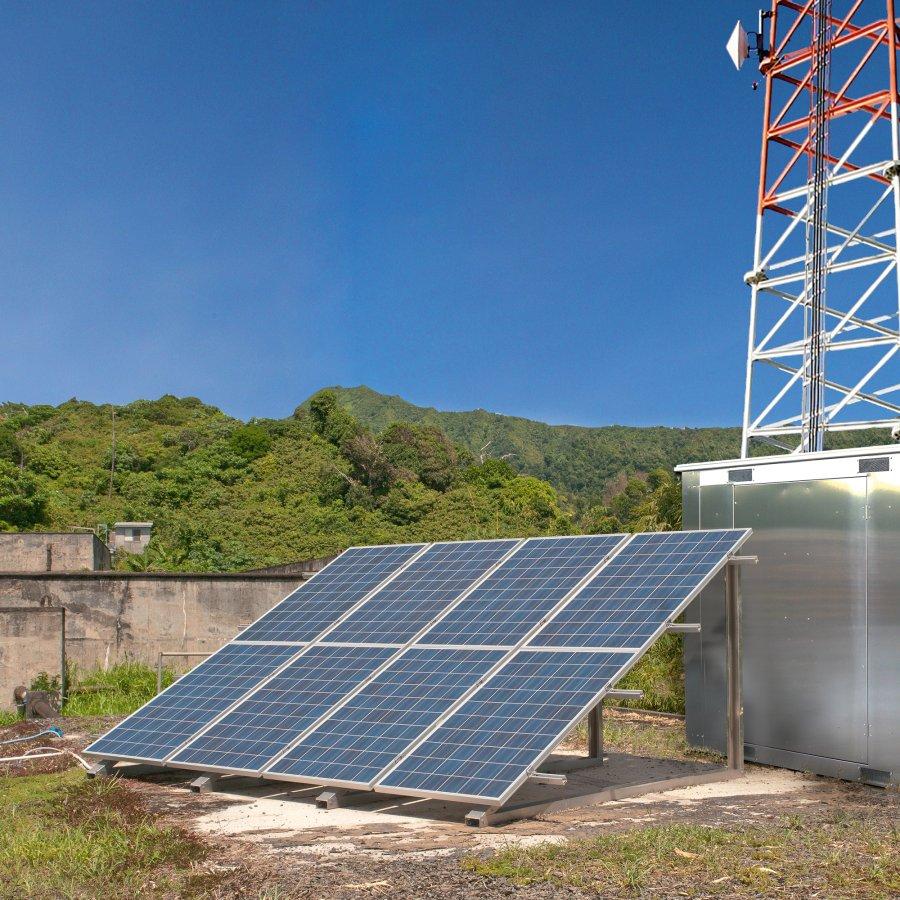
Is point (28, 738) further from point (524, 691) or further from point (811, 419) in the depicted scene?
point (811, 419)

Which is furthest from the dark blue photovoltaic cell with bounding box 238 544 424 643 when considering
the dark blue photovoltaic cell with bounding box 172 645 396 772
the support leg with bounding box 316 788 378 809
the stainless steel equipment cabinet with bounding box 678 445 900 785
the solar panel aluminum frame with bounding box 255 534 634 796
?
the stainless steel equipment cabinet with bounding box 678 445 900 785

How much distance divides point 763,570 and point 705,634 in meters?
1.13

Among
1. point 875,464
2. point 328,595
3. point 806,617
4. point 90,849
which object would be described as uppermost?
point 875,464

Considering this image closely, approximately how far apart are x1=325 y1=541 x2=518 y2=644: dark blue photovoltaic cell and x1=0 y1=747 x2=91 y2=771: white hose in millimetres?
3333

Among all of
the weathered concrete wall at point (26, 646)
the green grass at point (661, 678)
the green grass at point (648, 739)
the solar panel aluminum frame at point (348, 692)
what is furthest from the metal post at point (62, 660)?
the green grass at point (661, 678)

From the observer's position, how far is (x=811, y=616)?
12.5m

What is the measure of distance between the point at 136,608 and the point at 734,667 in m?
13.5

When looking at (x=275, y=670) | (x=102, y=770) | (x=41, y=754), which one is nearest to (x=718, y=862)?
(x=275, y=670)

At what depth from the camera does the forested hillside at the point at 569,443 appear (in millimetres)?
101500

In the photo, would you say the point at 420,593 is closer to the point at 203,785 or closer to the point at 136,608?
the point at 203,785

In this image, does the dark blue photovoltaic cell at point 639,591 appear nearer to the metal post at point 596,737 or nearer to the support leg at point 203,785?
the metal post at point 596,737

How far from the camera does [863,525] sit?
12023mm

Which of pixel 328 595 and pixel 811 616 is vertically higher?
pixel 328 595

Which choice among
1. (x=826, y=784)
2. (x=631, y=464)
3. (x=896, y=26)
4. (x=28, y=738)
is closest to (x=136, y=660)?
(x=28, y=738)
